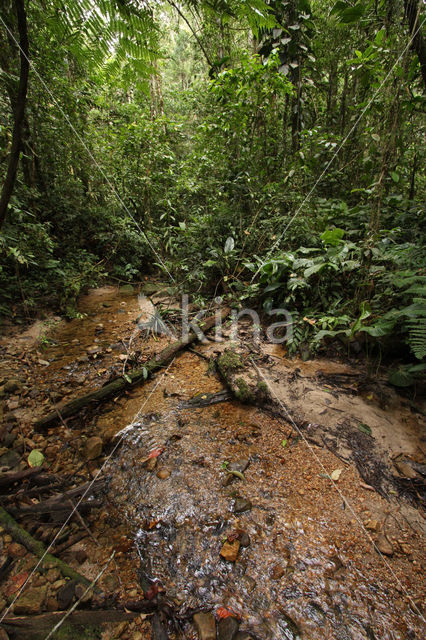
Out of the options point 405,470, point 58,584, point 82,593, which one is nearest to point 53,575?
point 58,584

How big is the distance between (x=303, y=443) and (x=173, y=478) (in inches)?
37.8

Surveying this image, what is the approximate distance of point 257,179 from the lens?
4.24m

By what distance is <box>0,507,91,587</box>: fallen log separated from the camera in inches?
47.4

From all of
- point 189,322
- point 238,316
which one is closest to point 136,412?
point 189,322

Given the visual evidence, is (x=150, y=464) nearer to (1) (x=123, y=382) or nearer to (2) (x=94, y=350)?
(1) (x=123, y=382)

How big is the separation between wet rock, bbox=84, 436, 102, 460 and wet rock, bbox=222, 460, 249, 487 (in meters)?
0.93

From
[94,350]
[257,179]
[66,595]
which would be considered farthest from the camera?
[257,179]

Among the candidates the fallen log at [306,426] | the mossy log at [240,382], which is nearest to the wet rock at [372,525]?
the fallen log at [306,426]

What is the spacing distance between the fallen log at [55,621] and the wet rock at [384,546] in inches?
46.8

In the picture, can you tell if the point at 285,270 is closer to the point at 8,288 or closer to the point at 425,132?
the point at 425,132

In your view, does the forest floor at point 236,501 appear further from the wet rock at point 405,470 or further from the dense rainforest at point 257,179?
the dense rainforest at point 257,179

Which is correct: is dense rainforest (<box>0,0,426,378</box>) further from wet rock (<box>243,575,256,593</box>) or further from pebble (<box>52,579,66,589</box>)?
pebble (<box>52,579,66,589</box>)

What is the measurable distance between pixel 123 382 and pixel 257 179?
3658 millimetres

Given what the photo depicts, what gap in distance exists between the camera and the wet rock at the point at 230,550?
1.32m
